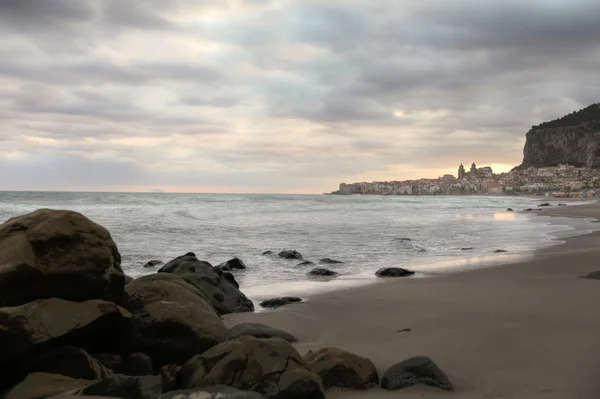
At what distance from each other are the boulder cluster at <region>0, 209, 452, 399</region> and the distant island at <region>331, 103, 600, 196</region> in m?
149

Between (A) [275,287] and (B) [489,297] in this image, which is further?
(A) [275,287]

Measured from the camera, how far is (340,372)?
4664mm

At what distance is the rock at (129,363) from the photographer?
15.8 feet

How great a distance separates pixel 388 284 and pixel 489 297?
96.6 inches

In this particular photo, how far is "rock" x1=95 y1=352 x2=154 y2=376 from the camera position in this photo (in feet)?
15.8

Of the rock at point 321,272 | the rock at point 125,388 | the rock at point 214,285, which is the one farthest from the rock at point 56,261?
the rock at point 321,272

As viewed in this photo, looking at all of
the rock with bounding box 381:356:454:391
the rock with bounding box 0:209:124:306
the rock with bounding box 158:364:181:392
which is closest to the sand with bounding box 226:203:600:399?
the rock with bounding box 381:356:454:391

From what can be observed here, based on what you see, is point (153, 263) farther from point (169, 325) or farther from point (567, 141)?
point (567, 141)

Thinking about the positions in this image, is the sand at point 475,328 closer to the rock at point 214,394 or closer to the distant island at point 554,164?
the rock at point 214,394

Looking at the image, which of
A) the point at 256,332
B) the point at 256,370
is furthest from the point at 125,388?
the point at 256,332

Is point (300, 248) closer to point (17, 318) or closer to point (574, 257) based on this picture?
point (574, 257)

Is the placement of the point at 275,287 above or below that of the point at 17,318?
below

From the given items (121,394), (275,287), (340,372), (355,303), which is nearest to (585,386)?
(340,372)

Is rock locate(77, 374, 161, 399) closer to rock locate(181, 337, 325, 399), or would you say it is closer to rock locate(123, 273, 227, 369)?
rock locate(181, 337, 325, 399)
